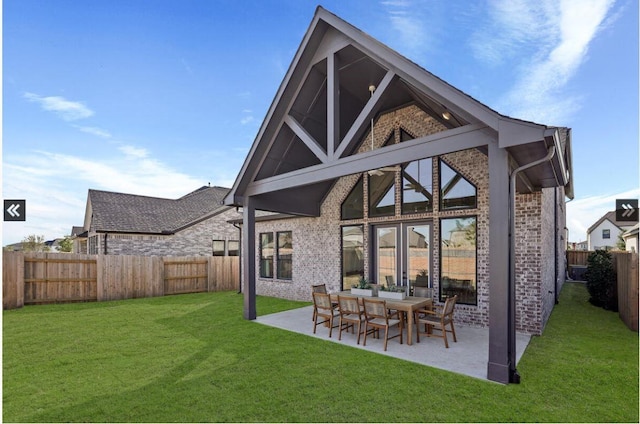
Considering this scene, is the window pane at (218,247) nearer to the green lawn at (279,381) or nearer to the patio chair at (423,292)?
the green lawn at (279,381)

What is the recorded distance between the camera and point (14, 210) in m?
7.86

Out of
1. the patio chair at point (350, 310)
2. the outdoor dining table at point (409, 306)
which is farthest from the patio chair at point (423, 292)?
the patio chair at point (350, 310)

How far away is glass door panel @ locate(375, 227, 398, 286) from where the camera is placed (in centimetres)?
892

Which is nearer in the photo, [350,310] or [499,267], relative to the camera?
[499,267]

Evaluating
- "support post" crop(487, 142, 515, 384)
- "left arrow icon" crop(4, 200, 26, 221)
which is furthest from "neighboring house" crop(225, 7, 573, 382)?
"left arrow icon" crop(4, 200, 26, 221)

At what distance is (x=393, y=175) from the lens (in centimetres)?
915

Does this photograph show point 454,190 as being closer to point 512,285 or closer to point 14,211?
point 512,285

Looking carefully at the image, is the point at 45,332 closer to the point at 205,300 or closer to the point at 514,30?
the point at 205,300

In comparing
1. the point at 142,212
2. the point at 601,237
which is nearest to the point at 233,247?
the point at 142,212

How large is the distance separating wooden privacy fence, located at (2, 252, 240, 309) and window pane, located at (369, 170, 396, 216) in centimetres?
865

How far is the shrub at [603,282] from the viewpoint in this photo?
30.3 feet

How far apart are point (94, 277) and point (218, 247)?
7.76 metres

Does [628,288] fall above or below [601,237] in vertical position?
above

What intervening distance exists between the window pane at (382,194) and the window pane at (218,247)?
12364mm
